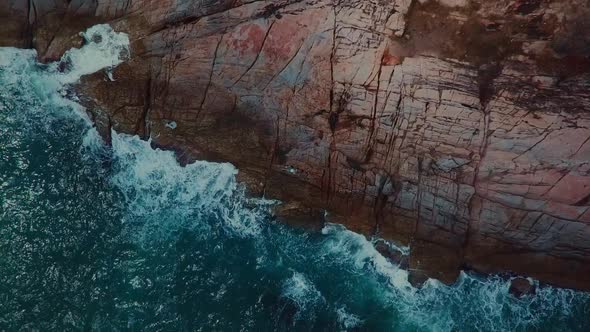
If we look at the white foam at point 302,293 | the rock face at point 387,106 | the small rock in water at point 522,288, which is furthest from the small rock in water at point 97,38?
the small rock in water at point 522,288

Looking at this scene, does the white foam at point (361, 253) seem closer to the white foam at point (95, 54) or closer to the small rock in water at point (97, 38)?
the white foam at point (95, 54)

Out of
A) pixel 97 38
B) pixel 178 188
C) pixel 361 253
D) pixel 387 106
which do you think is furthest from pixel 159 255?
pixel 387 106

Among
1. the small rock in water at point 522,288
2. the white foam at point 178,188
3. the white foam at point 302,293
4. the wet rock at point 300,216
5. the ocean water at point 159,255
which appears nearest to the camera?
the ocean water at point 159,255

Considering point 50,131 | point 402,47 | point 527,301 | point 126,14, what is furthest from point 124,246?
point 527,301

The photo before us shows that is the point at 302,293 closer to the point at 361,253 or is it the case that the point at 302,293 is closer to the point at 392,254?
the point at 361,253

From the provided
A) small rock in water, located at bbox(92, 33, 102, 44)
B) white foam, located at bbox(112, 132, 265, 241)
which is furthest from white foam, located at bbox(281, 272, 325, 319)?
small rock in water, located at bbox(92, 33, 102, 44)

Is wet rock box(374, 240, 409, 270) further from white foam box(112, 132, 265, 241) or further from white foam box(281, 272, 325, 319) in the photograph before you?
white foam box(112, 132, 265, 241)
